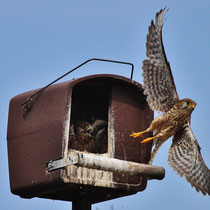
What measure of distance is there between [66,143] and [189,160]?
5.96 feet

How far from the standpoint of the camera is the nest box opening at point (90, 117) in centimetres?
666

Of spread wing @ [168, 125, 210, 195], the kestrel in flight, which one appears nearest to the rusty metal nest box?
the kestrel in flight

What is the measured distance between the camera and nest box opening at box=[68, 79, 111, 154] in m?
6.66

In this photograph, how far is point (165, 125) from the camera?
6.92 m

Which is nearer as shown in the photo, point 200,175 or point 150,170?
point 150,170

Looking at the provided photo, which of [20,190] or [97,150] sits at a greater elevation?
[97,150]

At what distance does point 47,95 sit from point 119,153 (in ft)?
3.15

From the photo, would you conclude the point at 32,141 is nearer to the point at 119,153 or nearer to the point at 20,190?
the point at 20,190

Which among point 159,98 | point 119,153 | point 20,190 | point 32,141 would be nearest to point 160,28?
point 159,98

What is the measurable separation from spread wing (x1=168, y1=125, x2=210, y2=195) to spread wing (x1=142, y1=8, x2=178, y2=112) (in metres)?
0.53

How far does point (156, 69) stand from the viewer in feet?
22.1

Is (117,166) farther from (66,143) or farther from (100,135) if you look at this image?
(100,135)

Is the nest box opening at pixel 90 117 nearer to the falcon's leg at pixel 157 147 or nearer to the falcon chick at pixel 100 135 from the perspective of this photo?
the falcon chick at pixel 100 135

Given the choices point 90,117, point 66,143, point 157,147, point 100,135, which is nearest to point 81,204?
point 66,143
